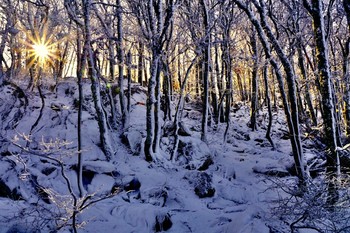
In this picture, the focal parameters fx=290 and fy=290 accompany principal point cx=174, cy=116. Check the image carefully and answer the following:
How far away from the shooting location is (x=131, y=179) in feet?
32.9

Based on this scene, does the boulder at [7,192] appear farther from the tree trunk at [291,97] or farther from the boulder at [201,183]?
the tree trunk at [291,97]

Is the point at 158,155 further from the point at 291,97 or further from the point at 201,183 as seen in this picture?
the point at 291,97

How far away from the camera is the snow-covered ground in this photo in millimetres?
6473

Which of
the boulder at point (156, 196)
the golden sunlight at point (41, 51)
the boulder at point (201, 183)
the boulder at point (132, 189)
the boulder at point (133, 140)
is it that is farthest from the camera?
the golden sunlight at point (41, 51)

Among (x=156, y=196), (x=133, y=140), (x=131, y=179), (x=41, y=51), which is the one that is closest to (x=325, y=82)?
(x=156, y=196)

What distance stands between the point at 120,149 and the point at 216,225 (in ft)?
20.2

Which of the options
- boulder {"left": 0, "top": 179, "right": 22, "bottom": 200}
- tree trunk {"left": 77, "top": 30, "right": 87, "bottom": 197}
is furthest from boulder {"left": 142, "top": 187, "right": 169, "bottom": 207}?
boulder {"left": 0, "top": 179, "right": 22, "bottom": 200}

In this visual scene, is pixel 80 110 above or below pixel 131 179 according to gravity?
above

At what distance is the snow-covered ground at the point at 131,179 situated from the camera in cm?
647

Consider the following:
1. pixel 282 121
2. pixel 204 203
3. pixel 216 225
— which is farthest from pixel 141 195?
pixel 282 121

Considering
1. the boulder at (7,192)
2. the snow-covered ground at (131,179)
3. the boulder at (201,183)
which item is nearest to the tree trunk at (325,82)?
the snow-covered ground at (131,179)

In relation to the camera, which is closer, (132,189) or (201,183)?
(132,189)

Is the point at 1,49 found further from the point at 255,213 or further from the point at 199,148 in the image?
the point at 255,213

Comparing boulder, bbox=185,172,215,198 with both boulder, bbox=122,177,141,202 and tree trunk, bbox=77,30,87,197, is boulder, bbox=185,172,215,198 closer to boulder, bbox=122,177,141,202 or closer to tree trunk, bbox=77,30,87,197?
boulder, bbox=122,177,141,202
